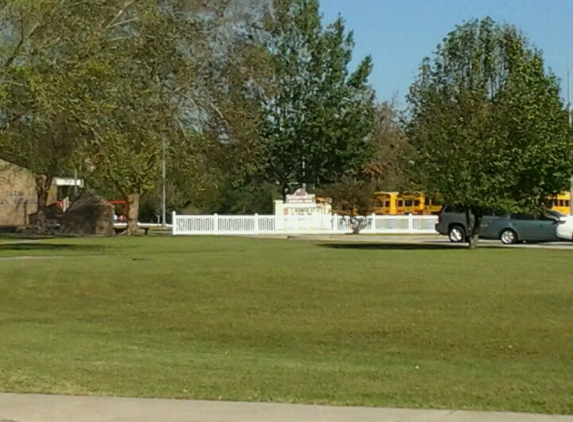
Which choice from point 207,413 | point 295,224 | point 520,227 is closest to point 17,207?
point 295,224

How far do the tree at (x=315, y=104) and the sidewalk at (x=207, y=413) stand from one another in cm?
6423

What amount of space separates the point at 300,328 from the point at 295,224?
152 feet

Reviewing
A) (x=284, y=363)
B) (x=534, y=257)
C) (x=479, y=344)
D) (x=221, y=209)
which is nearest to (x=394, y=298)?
(x=479, y=344)

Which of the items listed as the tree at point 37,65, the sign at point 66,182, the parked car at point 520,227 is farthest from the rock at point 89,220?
the tree at point 37,65

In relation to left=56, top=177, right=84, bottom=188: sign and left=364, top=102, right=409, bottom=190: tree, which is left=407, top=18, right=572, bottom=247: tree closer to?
left=364, top=102, right=409, bottom=190: tree

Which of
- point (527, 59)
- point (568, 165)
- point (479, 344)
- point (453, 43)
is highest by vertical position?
point (453, 43)

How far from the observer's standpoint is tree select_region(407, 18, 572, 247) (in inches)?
1497

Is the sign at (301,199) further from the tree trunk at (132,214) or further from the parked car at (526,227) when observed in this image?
the parked car at (526,227)

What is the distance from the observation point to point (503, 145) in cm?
3822

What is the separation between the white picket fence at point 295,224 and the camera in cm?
6419

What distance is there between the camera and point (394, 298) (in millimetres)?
22031

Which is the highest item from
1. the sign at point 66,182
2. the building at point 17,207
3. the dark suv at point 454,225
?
the sign at point 66,182

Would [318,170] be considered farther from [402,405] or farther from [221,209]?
[402,405]

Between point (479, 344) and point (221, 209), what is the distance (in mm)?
74107
